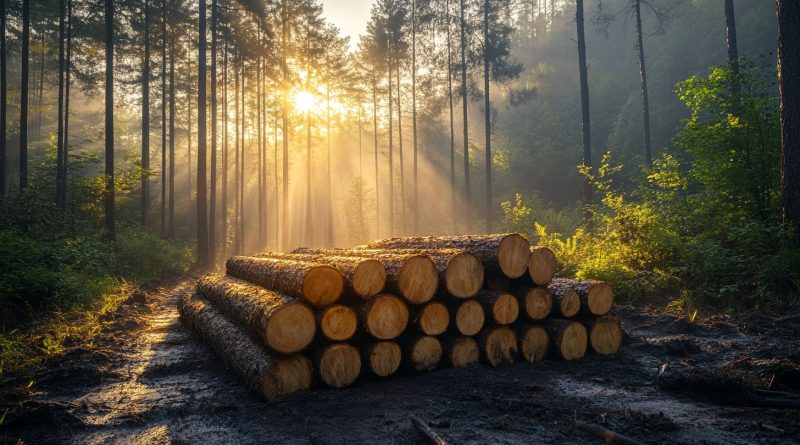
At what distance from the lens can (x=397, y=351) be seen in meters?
4.81

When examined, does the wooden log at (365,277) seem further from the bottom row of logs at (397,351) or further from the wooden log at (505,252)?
the wooden log at (505,252)

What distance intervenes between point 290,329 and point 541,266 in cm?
336

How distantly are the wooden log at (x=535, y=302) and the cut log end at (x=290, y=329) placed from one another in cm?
270

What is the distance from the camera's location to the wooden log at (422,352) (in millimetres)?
4854

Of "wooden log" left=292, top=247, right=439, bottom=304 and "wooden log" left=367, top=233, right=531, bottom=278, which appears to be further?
"wooden log" left=367, top=233, right=531, bottom=278

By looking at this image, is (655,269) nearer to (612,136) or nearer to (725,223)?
(725,223)

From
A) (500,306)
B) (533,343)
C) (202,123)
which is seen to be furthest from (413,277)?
(202,123)

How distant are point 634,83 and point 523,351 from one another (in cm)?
3891

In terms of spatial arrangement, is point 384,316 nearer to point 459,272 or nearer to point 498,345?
point 459,272

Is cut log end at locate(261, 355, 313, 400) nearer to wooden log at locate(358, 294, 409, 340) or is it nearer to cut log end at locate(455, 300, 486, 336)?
wooden log at locate(358, 294, 409, 340)

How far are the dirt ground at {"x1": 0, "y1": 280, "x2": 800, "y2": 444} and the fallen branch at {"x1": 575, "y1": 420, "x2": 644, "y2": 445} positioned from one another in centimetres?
6

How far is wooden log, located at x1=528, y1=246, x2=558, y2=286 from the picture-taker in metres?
5.69

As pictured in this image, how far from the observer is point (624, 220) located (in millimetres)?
9797

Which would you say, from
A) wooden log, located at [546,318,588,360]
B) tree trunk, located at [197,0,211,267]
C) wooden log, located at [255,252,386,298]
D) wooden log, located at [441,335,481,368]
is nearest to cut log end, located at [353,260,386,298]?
wooden log, located at [255,252,386,298]
